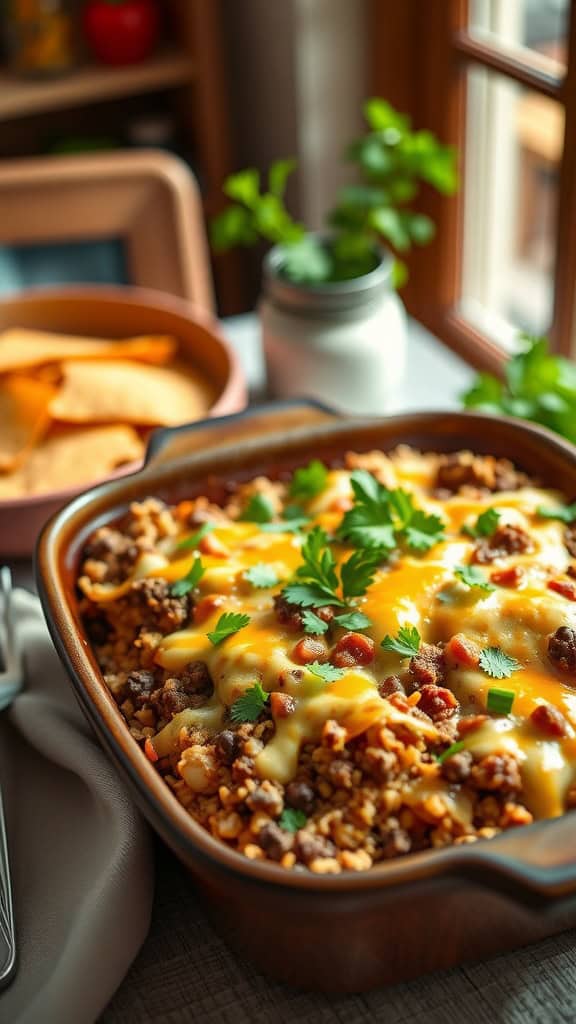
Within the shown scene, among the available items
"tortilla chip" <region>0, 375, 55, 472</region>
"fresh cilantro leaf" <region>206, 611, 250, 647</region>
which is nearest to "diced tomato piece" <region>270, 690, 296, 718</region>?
"fresh cilantro leaf" <region>206, 611, 250, 647</region>

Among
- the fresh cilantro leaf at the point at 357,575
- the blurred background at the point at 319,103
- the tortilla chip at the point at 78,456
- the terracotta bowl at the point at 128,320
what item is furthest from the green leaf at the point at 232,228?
the fresh cilantro leaf at the point at 357,575

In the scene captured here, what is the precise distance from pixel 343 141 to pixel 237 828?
5.86 ft

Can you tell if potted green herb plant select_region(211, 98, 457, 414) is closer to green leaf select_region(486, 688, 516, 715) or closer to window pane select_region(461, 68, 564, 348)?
window pane select_region(461, 68, 564, 348)

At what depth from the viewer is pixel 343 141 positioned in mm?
2330

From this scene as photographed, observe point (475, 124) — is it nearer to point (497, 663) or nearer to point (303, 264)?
point (303, 264)

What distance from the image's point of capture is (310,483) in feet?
4.02

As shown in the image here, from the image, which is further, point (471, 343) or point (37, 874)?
point (471, 343)

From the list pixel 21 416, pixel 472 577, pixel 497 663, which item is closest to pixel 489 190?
pixel 21 416

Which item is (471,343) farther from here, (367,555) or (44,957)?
(44,957)

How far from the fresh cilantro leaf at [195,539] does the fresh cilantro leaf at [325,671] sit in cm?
25

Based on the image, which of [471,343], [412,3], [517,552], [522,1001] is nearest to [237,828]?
[522,1001]

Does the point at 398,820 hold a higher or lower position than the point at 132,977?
higher

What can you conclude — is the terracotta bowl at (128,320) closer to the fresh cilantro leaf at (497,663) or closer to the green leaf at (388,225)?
the green leaf at (388,225)

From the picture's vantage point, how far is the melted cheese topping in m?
0.89
